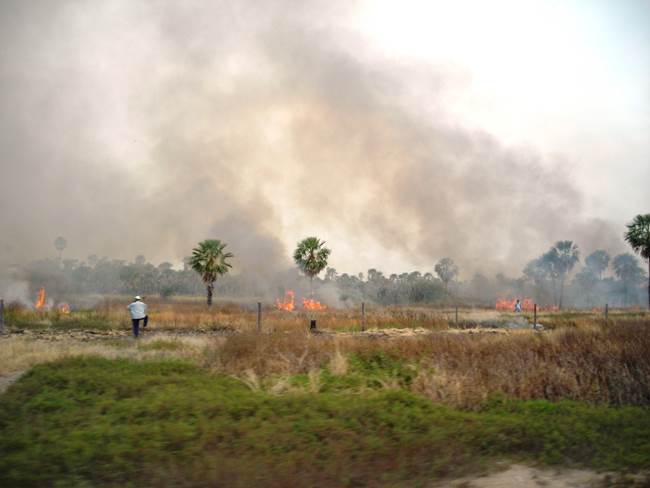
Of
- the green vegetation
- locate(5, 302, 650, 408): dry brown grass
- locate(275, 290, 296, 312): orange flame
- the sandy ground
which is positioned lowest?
the sandy ground

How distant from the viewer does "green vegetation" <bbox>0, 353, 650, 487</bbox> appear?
653 cm

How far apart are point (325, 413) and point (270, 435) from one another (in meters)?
1.39

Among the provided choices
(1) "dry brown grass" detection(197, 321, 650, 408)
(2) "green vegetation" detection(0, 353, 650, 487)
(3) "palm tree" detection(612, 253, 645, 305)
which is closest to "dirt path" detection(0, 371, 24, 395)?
(2) "green vegetation" detection(0, 353, 650, 487)

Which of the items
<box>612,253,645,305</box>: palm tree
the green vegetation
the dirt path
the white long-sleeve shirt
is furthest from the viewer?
<box>612,253,645,305</box>: palm tree

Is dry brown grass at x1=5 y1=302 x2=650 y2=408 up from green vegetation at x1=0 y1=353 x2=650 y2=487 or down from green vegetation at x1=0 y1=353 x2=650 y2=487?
up

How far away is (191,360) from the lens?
15.3m

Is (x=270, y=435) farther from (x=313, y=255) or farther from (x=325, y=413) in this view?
(x=313, y=255)

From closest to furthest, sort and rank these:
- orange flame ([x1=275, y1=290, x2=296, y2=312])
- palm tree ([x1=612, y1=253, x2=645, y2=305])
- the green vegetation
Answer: the green vegetation → orange flame ([x1=275, y1=290, x2=296, y2=312]) → palm tree ([x1=612, y1=253, x2=645, y2=305])

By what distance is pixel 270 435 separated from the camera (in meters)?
7.85

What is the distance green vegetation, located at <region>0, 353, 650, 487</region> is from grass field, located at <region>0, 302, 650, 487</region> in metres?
0.03

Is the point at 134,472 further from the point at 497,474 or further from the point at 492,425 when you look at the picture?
the point at 492,425

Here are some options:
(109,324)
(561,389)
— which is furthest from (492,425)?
(109,324)

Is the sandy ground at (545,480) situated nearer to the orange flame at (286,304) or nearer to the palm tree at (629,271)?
the orange flame at (286,304)

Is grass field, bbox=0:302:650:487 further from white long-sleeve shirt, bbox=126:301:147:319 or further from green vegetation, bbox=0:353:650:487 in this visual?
white long-sleeve shirt, bbox=126:301:147:319
